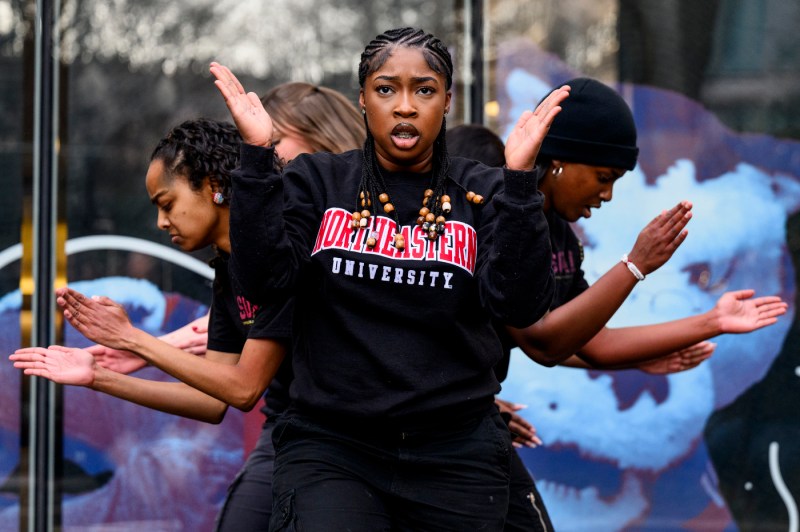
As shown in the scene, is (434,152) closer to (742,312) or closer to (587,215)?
(587,215)

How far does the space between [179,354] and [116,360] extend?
65 centimetres

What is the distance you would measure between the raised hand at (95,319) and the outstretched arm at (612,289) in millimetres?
1064

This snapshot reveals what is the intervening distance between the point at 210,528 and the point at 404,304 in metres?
2.80

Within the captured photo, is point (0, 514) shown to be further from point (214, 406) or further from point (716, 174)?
point (716, 174)

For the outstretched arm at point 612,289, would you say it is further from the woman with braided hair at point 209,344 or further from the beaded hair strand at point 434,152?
the woman with braided hair at point 209,344

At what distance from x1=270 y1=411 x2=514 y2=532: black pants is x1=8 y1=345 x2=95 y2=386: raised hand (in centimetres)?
50

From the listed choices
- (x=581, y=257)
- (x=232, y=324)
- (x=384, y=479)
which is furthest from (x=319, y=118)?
(x=384, y=479)

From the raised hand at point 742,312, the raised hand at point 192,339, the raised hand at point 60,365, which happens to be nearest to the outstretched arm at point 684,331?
the raised hand at point 742,312

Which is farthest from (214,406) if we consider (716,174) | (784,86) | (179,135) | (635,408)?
(784,86)

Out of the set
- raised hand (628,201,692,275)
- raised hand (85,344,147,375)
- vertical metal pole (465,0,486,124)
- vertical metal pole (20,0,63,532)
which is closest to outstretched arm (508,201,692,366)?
raised hand (628,201,692,275)

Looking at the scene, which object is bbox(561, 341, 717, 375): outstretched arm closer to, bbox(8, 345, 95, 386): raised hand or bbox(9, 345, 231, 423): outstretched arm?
bbox(9, 345, 231, 423): outstretched arm

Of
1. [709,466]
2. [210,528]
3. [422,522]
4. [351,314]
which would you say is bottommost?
[210,528]

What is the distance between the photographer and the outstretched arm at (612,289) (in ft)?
9.45

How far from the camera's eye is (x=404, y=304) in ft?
8.24
